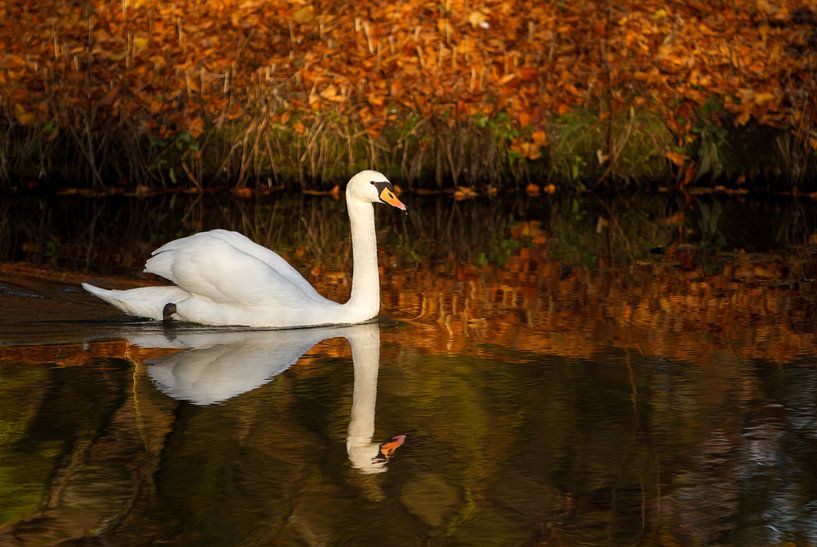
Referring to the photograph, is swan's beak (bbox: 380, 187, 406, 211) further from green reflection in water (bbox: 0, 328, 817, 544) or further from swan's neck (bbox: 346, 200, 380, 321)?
green reflection in water (bbox: 0, 328, 817, 544)

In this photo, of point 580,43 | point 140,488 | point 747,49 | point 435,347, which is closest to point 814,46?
point 747,49

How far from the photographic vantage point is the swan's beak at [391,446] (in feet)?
23.1

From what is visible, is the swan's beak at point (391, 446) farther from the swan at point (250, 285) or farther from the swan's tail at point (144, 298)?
the swan's tail at point (144, 298)

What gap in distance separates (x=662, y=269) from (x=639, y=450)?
5.94 m

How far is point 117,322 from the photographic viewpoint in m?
10.8

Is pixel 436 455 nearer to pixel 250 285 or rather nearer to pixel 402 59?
pixel 250 285

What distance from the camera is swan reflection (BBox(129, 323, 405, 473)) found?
7328 mm

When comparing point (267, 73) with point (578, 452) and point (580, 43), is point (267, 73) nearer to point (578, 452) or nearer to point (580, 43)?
point (580, 43)

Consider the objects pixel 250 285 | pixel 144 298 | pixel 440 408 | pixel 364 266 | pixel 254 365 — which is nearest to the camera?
pixel 440 408

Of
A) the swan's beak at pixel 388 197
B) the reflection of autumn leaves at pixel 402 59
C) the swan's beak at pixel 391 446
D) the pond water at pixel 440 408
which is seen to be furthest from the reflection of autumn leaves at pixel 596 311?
the reflection of autumn leaves at pixel 402 59

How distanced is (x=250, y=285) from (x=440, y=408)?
2740 millimetres

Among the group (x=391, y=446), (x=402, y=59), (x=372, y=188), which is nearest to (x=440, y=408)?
(x=391, y=446)

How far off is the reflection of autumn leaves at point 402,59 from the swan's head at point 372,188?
729 cm

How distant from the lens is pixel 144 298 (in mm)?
10812
